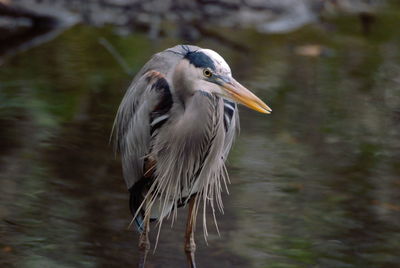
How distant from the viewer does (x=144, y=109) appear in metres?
4.37

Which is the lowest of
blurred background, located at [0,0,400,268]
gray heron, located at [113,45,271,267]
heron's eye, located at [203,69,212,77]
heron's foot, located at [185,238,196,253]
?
blurred background, located at [0,0,400,268]

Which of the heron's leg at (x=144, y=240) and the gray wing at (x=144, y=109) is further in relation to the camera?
the heron's leg at (x=144, y=240)

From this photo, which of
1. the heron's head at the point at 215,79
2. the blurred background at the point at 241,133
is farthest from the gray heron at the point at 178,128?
Answer: the blurred background at the point at 241,133

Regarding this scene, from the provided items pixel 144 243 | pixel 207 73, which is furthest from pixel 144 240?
pixel 207 73

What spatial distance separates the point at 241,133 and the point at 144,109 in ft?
7.50

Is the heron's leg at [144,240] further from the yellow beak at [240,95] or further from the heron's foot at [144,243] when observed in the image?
the yellow beak at [240,95]

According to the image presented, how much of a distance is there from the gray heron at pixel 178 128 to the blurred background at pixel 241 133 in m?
0.34

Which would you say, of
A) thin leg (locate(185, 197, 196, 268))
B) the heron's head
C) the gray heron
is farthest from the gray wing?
→ thin leg (locate(185, 197, 196, 268))

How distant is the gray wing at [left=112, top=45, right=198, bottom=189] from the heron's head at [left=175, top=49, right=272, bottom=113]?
0.25m

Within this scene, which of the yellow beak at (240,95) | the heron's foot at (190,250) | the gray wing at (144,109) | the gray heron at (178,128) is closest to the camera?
the yellow beak at (240,95)

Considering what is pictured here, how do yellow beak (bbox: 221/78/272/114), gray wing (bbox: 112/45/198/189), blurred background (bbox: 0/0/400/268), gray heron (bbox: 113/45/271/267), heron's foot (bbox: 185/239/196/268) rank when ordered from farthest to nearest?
blurred background (bbox: 0/0/400/268) → heron's foot (bbox: 185/239/196/268) → gray wing (bbox: 112/45/198/189) → gray heron (bbox: 113/45/271/267) → yellow beak (bbox: 221/78/272/114)

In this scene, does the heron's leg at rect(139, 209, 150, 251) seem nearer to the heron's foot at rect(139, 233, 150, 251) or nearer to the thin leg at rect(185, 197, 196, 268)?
the heron's foot at rect(139, 233, 150, 251)

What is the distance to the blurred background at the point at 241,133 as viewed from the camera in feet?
15.6

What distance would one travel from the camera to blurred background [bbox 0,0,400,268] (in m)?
4.75
